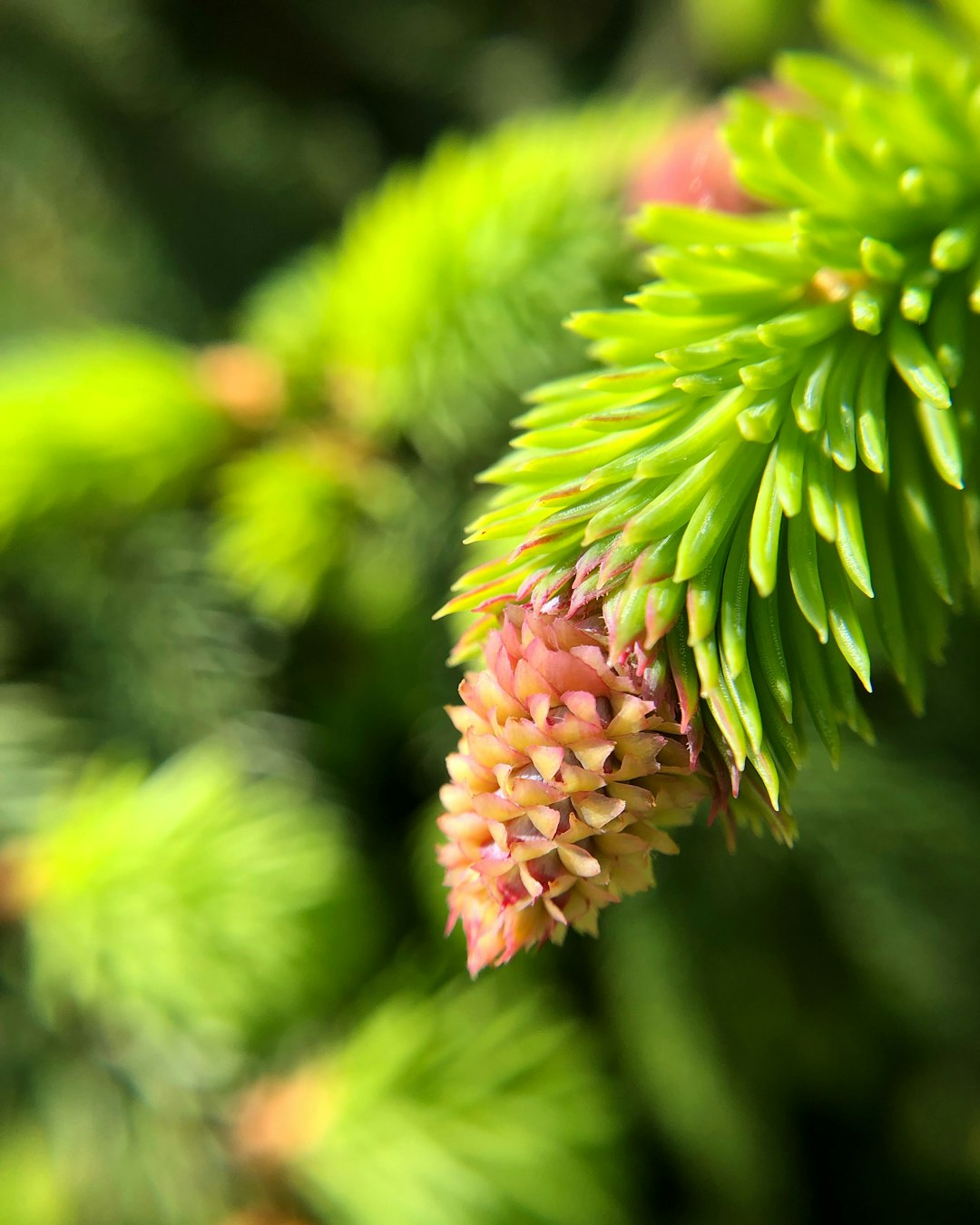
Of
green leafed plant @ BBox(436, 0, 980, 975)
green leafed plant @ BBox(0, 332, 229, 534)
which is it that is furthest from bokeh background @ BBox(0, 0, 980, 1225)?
green leafed plant @ BBox(436, 0, 980, 975)

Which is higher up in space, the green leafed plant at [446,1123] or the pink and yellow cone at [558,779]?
the pink and yellow cone at [558,779]

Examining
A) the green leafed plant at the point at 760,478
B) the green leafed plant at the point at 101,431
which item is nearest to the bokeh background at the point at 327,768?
the green leafed plant at the point at 101,431

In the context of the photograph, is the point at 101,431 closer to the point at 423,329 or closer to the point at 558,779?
the point at 423,329

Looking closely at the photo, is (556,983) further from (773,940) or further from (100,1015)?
(100,1015)

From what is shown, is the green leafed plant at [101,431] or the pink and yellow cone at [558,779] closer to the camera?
the pink and yellow cone at [558,779]

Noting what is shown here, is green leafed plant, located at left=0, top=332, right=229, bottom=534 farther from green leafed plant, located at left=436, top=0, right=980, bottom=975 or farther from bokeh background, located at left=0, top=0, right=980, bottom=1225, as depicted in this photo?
green leafed plant, located at left=436, top=0, right=980, bottom=975

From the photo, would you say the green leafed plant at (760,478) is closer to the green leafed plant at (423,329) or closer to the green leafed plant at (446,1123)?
the green leafed plant at (423,329)

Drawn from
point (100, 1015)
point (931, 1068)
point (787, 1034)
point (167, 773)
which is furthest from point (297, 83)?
point (931, 1068)
